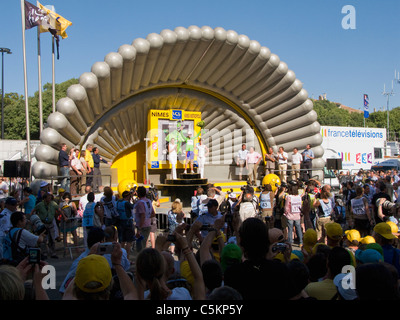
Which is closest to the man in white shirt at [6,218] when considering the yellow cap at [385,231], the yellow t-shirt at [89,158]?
the yellow cap at [385,231]

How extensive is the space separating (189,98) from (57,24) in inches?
213

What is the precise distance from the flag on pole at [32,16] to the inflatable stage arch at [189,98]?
135 inches

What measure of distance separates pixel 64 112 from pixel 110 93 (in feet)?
5.80

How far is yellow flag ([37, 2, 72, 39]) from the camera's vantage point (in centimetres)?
1364

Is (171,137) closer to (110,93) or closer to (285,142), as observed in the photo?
(110,93)

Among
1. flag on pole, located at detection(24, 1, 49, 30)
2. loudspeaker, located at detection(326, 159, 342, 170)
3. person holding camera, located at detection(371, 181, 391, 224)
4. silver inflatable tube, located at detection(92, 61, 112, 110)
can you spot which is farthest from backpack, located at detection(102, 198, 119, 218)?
loudspeaker, located at detection(326, 159, 342, 170)

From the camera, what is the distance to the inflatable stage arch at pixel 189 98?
1152 centimetres

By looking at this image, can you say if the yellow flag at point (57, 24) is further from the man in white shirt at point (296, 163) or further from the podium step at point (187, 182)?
the man in white shirt at point (296, 163)

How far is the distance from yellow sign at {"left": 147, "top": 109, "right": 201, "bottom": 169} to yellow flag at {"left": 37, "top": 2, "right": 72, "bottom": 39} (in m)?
4.30

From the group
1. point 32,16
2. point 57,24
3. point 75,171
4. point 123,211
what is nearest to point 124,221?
point 123,211

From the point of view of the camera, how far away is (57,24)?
1401 cm

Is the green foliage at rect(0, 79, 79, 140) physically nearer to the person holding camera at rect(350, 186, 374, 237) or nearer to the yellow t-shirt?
the yellow t-shirt
